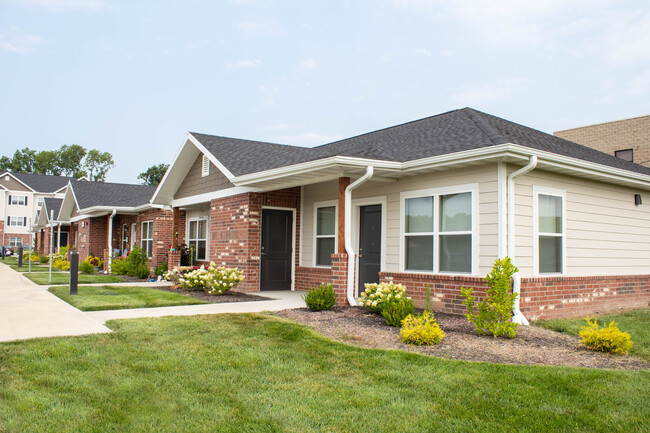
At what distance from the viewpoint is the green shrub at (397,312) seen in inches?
301

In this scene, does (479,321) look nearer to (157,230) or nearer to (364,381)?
(364,381)

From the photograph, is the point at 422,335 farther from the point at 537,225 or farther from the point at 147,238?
the point at 147,238

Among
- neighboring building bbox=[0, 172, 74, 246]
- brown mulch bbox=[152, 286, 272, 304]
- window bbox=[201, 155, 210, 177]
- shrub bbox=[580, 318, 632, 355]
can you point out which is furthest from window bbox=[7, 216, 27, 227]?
shrub bbox=[580, 318, 632, 355]

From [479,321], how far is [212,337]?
3676 mm

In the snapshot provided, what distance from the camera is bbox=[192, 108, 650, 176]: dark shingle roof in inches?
374

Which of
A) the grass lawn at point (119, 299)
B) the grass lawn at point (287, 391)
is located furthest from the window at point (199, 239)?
the grass lawn at point (287, 391)

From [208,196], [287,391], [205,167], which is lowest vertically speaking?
[287,391]

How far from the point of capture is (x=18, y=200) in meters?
58.7

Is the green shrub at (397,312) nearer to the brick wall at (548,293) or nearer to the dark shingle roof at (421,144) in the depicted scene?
the brick wall at (548,293)

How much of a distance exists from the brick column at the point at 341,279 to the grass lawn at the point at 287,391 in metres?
3.18

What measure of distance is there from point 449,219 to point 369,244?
2605 millimetres

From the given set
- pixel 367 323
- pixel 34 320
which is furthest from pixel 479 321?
pixel 34 320

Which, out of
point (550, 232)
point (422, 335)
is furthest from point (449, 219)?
point (422, 335)

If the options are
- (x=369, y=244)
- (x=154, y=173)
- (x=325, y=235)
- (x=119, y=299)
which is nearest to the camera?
(x=119, y=299)
